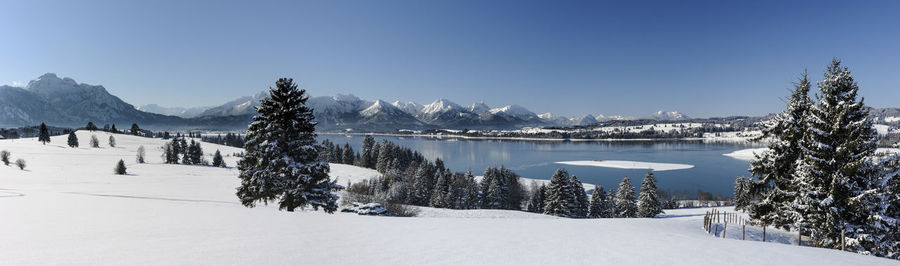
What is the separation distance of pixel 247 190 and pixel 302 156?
344cm

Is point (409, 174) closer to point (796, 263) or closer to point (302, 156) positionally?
point (302, 156)

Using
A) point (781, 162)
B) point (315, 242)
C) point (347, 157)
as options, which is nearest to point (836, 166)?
point (781, 162)

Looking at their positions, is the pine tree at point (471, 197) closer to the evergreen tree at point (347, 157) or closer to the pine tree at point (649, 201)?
the pine tree at point (649, 201)

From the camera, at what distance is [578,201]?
4947 centimetres

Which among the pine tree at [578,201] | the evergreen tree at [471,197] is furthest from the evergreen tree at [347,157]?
the pine tree at [578,201]

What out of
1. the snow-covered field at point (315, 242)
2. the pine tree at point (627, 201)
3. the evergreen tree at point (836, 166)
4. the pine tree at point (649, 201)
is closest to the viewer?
the snow-covered field at point (315, 242)

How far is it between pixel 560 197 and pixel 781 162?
27.1 m

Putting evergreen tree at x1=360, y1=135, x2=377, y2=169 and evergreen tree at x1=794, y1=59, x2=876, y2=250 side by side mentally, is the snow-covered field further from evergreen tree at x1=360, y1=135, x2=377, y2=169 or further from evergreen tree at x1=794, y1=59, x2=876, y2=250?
evergreen tree at x1=360, y1=135, x2=377, y2=169

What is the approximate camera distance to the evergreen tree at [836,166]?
15047mm

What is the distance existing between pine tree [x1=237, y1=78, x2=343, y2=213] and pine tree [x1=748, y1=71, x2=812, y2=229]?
23572 millimetres

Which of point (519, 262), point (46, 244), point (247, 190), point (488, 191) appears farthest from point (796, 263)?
point (488, 191)

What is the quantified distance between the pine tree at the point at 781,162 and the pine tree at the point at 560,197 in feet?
81.7

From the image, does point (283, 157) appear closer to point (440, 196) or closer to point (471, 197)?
point (440, 196)

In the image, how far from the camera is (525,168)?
4838 inches
